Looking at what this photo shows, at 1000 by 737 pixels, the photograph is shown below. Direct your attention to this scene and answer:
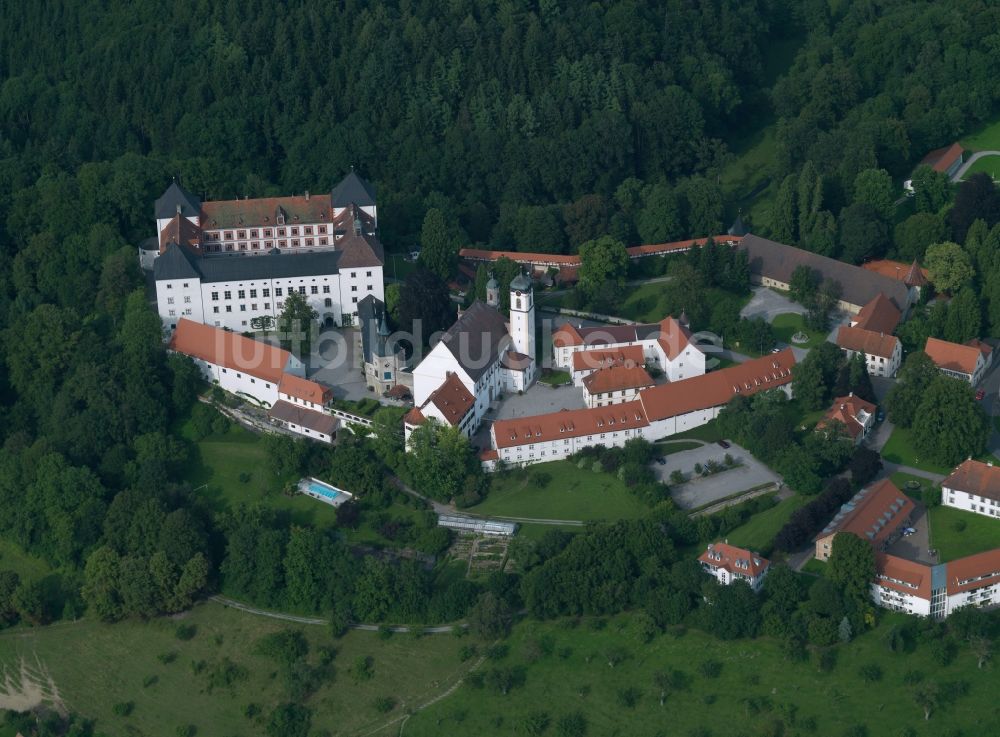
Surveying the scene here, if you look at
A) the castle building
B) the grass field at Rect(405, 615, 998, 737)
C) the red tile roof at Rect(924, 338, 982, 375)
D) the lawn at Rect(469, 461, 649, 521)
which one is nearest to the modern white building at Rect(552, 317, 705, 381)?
the lawn at Rect(469, 461, 649, 521)

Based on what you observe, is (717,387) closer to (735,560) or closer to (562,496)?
(562,496)

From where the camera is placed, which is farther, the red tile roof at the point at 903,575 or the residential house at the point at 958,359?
the residential house at the point at 958,359

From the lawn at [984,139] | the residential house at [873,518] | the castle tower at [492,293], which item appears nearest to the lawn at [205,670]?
the residential house at [873,518]

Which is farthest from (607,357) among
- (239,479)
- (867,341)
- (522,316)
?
(239,479)

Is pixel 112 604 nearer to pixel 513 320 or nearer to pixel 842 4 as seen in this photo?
pixel 513 320

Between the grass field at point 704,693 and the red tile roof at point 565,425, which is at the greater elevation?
the red tile roof at point 565,425

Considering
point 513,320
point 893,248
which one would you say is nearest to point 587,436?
point 513,320

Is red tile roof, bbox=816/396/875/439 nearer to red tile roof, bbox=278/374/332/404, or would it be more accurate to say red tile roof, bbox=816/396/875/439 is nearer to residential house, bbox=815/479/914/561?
residential house, bbox=815/479/914/561

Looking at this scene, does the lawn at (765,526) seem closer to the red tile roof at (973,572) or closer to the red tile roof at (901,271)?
the red tile roof at (973,572)
